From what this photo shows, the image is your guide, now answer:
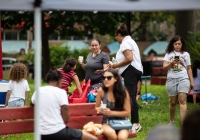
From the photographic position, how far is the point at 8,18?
96.8 ft

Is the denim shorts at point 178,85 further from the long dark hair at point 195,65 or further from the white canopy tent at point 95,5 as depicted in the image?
the long dark hair at point 195,65

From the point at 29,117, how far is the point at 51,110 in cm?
81

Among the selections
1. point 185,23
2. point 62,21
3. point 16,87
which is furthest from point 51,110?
point 62,21

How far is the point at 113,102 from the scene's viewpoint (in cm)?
801

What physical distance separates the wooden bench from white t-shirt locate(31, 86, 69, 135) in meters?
0.66

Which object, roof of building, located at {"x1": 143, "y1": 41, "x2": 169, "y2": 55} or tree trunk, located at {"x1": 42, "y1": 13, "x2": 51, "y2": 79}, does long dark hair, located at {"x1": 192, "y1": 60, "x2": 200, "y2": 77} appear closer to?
tree trunk, located at {"x1": 42, "y1": 13, "x2": 51, "y2": 79}

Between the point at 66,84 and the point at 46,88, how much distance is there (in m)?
3.90

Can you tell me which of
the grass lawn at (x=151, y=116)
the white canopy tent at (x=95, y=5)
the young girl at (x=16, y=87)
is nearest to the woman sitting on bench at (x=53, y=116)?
the white canopy tent at (x=95, y=5)

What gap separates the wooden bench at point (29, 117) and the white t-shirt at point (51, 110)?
0.66m

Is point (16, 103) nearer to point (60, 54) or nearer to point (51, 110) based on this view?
point (51, 110)

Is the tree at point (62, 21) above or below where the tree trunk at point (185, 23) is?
above

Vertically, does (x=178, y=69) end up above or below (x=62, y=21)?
below

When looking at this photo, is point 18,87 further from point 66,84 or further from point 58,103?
point 58,103

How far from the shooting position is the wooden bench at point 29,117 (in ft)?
25.6
